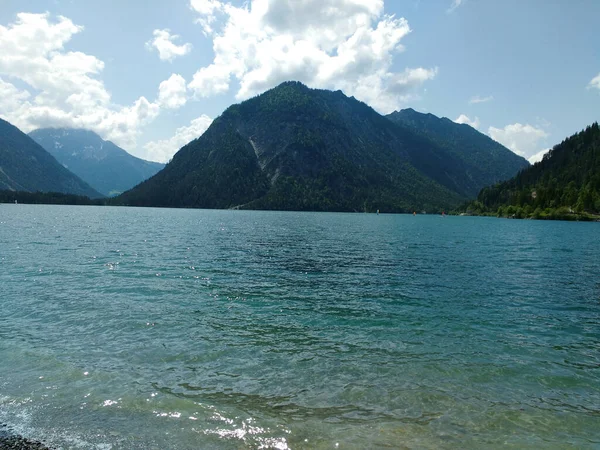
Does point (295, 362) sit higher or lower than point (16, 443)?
lower

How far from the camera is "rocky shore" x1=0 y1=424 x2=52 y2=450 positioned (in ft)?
33.3

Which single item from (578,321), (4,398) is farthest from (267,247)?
(4,398)

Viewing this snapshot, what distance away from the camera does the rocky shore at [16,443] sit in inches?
399

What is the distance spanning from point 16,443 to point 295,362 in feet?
33.6

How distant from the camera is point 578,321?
24703mm

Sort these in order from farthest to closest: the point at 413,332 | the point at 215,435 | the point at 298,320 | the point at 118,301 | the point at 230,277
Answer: the point at 230,277 < the point at 118,301 < the point at 298,320 < the point at 413,332 < the point at 215,435

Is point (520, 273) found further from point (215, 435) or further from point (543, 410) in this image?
point (215, 435)

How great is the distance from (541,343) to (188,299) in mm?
23219

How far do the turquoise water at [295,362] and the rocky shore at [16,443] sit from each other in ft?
1.20

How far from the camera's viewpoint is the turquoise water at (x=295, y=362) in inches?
465

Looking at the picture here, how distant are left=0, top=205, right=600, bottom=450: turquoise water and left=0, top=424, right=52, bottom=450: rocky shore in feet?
1.20

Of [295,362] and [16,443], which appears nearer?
[16,443]

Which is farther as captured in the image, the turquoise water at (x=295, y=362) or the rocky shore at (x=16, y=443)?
the turquoise water at (x=295, y=362)

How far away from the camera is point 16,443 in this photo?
33.9 feet
